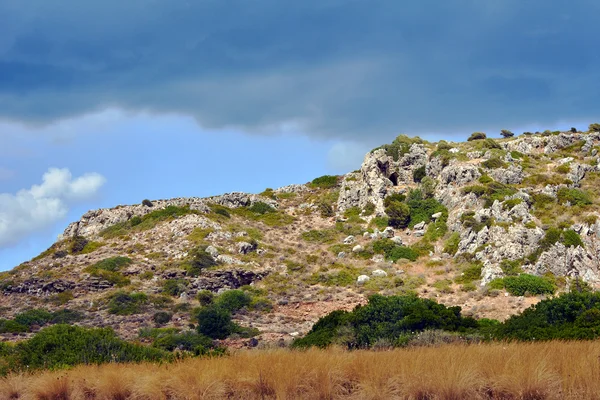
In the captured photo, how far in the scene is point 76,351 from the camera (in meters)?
17.4

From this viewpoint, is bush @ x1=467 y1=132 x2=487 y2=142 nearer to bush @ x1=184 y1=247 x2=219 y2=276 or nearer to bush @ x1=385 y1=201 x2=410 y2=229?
bush @ x1=385 y1=201 x2=410 y2=229

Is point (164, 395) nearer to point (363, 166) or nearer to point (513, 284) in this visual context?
point (513, 284)

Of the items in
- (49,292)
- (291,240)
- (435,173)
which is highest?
(435,173)

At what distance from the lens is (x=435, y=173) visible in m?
60.2

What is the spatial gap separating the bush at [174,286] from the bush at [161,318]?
20.2 feet

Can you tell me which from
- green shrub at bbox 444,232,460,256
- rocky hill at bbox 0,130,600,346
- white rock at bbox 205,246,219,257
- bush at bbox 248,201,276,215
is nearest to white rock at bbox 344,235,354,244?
rocky hill at bbox 0,130,600,346

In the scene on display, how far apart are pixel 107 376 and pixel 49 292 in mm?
35733

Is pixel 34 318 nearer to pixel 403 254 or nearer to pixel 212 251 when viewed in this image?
pixel 212 251

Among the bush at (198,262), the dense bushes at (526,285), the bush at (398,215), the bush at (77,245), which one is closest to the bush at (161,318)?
the bush at (198,262)

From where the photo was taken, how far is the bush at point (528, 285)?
34.6 meters

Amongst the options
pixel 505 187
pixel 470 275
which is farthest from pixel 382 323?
pixel 505 187

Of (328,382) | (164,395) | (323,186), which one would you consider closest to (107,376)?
(164,395)

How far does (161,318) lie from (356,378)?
87.5 ft

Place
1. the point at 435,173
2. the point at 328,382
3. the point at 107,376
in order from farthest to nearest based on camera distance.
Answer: the point at 435,173 → the point at 107,376 → the point at 328,382
